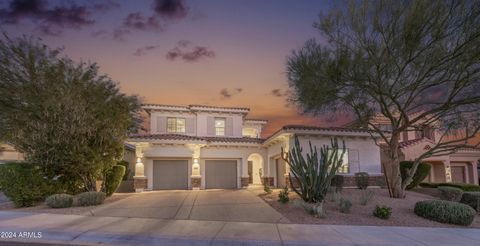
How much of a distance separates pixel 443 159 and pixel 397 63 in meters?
16.9

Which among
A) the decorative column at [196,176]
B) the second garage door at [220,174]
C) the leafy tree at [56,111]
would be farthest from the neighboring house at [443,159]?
the leafy tree at [56,111]

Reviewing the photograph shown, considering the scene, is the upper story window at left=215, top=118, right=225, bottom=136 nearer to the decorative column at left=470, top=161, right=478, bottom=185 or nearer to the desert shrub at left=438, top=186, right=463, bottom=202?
the desert shrub at left=438, top=186, right=463, bottom=202

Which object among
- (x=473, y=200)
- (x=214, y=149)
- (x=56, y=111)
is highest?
(x=56, y=111)

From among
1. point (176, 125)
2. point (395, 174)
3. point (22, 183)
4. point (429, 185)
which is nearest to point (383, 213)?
point (395, 174)

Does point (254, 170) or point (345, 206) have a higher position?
point (254, 170)

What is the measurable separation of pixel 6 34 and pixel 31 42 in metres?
0.93

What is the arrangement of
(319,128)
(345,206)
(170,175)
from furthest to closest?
(170,175) < (319,128) < (345,206)

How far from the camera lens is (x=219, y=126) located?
2483 cm

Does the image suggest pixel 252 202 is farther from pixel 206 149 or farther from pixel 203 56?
pixel 206 149

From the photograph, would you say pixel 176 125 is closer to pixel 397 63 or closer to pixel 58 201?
pixel 58 201

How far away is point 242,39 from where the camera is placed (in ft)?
51.5

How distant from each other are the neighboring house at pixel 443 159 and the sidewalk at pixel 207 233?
15765 millimetres

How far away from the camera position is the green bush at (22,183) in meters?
12.1

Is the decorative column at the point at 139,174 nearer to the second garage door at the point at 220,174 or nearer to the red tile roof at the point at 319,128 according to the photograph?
the second garage door at the point at 220,174
